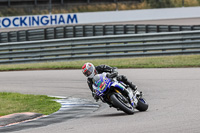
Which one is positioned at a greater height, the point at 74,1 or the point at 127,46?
the point at 74,1

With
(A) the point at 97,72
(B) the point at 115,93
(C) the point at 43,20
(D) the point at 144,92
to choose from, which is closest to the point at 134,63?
(D) the point at 144,92

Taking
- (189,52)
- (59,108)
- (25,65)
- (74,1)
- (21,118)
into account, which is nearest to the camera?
(21,118)

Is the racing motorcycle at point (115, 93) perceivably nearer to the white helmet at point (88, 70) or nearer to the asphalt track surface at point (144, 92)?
the white helmet at point (88, 70)

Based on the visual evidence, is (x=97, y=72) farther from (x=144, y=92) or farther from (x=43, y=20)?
(x=43, y=20)

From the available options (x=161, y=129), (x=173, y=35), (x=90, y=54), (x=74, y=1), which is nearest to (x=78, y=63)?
(x=90, y=54)

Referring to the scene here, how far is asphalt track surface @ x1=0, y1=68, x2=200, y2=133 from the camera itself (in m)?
8.13

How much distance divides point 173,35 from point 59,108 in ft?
37.4

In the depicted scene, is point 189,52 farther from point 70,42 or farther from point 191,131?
point 191,131

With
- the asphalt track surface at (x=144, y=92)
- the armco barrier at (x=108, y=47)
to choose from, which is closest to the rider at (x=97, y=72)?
the asphalt track surface at (x=144, y=92)

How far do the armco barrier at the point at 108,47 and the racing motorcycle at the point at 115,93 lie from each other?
12089 mm

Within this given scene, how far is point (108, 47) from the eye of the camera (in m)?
22.2

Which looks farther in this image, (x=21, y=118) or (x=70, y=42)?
(x=70, y=42)

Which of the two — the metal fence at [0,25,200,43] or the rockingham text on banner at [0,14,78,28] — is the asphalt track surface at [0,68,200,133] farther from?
the rockingham text on banner at [0,14,78,28]

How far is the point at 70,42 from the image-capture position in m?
22.8
